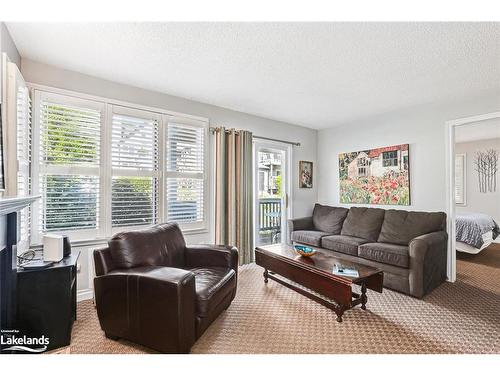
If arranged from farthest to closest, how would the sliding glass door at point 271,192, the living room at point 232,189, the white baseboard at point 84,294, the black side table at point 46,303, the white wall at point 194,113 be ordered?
1. the sliding glass door at point 271,192
2. the white baseboard at point 84,294
3. the white wall at point 194,113
4. the living room at point 232,189
5. the black side table at point 46,303

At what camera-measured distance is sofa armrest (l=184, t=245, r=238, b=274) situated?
→ 266 cm

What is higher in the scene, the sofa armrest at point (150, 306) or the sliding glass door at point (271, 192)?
the sliding glass door at point (271, 192)

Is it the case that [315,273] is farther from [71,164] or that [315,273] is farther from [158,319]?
[71,164]

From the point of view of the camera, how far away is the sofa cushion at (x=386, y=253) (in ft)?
9.75

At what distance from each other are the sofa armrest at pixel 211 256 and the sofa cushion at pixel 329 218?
224cm

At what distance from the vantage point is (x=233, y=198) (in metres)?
3.81

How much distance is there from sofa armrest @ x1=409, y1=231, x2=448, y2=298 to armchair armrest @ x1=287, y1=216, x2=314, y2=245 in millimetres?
1866

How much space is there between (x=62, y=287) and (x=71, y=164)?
1.36m

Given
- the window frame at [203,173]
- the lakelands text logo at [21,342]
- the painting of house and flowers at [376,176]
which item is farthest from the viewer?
the painting of house and flowers at [376,176]

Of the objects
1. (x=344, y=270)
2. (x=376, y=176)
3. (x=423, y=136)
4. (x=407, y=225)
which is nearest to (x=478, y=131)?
(x=423, y=136)

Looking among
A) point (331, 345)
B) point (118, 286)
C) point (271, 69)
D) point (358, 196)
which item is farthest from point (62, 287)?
point (358, 196)

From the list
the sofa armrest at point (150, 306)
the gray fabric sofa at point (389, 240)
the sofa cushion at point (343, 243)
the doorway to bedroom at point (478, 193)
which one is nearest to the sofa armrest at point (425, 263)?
the gray fabric sofa at point (389, 240)

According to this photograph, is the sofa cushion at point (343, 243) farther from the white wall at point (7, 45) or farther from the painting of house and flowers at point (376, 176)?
the white wall at point (7, 45)

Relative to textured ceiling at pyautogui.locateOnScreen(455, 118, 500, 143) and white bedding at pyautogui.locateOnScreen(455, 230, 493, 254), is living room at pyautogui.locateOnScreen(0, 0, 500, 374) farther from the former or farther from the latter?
textured ceiling at pyautogui.locateOnScreen(455, 118, 500, 143)
